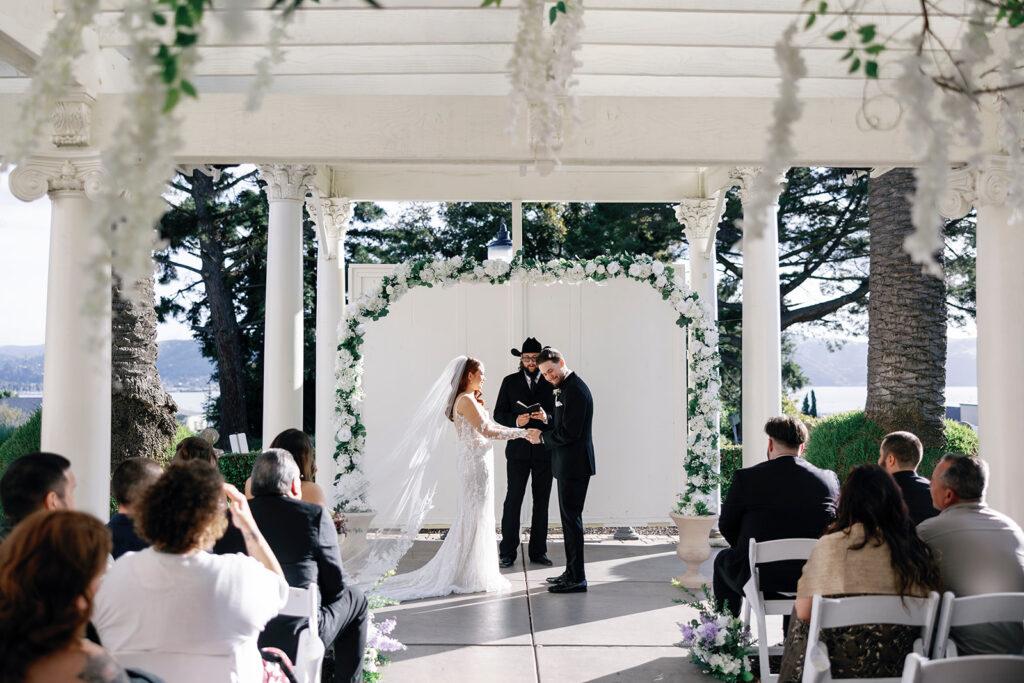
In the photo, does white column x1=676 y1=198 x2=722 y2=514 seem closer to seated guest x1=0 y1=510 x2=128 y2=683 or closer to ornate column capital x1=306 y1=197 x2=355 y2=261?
ornate column capital x1=306 y1=197 x2=355 y2=261

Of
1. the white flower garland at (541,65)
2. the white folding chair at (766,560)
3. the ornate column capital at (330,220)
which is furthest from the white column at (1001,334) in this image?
the ornate column capital at (330,220)

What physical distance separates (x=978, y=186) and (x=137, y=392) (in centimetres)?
862

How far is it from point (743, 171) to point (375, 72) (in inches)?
154

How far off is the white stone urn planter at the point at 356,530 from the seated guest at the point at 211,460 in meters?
3.87

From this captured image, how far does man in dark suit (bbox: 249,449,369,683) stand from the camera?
427 cm

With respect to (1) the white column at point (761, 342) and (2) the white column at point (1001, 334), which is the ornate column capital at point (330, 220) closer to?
(1) the white column at point (761, 342)

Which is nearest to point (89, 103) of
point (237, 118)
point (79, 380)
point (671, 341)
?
point (237, 118)

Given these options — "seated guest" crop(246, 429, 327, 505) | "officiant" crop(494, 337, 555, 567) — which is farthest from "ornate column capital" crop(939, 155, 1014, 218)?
"seated guest" crop(246, 429, 327, 505)

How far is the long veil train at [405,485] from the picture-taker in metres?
8.33

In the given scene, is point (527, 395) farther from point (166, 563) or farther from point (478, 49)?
point (166, 563)

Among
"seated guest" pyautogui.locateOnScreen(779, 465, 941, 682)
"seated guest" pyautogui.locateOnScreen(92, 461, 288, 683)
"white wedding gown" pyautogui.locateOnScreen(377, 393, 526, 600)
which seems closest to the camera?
"seated guest" pyautogui.locateOnScreen(92, 461, 288, 683)

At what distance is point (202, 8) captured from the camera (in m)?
1.76

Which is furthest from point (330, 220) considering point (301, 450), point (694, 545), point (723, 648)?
point (723, 648)

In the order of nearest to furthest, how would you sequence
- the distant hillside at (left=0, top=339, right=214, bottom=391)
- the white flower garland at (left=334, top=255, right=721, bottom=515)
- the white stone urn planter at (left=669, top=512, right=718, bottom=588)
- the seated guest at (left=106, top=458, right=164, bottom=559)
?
the seated guest at (left=106, top=458, right=164, bottom=559) → the white stone urn planter at (left=669, top=512, right=718, bottom=588) → the white flower garland at (left=334, top=255, right=721, bottom=515) → the distant hillside at (left=0, top=339, right=214, bottom=391)
